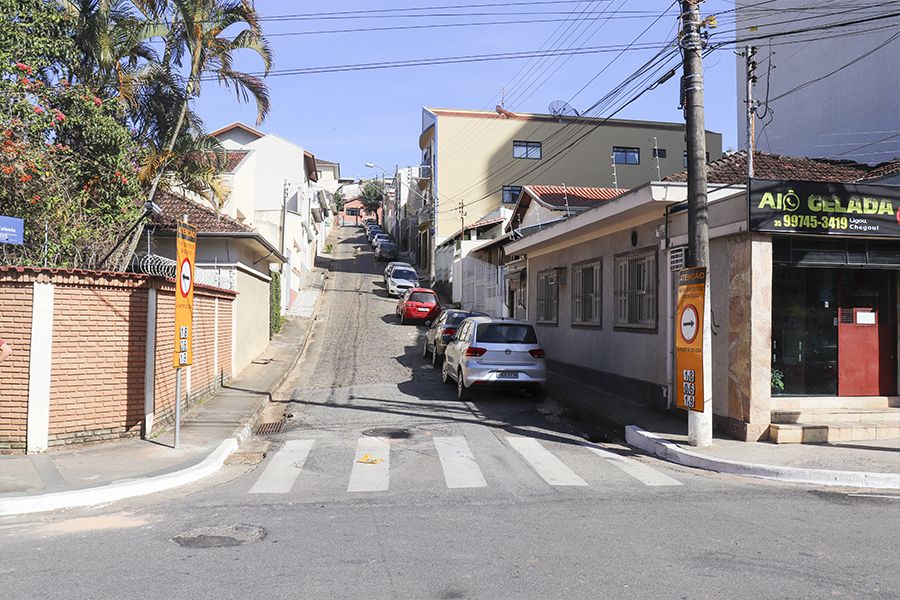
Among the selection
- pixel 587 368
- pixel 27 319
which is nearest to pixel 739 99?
pixel 587 368

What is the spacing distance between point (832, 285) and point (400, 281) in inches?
1128

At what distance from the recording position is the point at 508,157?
1783 inches

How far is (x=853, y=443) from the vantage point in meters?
10.5

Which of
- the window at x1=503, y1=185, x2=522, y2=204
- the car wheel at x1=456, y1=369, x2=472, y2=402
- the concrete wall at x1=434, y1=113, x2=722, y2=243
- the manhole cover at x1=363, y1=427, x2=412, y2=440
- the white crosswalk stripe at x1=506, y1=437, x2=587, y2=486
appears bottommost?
the white crosswalk stripe at x1=506, y1=437, x2=587, y2=486

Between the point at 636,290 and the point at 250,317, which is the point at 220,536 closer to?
the point at 636,290

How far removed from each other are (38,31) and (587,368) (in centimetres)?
1288

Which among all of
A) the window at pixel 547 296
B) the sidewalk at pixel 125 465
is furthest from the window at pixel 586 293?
the sidewalk at pixel 125 465

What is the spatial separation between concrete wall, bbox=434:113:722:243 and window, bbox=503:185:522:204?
321mm

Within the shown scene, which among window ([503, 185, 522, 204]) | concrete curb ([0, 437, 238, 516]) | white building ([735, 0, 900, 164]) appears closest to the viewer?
concrete curb ([0, 437, 238, 516])

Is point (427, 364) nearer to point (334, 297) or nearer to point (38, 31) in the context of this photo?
point (38, 31)

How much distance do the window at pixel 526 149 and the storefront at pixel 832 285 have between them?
34.7 m

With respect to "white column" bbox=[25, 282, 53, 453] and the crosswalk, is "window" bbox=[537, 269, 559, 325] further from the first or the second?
"white column" bbox=[25, 282, 53, 453]

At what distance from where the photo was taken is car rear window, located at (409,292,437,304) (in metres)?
29.9

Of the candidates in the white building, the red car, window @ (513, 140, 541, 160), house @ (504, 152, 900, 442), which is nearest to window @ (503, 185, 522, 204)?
window @ (513, 140, 541, 160)
